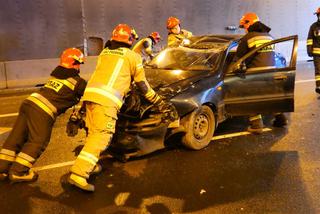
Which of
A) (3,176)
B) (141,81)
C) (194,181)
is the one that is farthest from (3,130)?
(194,181)

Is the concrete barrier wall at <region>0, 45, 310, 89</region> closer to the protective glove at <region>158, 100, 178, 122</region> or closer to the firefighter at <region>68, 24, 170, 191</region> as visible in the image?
the firefighter at <region>68, 24, 170, 191</region>

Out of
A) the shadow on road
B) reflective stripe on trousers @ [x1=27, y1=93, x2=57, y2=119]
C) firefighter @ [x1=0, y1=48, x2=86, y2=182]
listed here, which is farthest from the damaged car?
reflective stripe on trousers @ [x1=27, y1=93, x2=57, y2=119]

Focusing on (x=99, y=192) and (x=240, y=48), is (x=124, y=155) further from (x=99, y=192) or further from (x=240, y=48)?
(x=240, y=48)

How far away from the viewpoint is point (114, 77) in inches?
186

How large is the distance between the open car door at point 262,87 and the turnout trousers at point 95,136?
223 cm

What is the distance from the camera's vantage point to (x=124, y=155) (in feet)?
17.6

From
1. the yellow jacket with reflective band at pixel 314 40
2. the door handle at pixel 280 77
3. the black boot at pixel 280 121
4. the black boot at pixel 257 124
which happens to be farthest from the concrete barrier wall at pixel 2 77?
the yellow jacket with reflective band at pixel 314 40

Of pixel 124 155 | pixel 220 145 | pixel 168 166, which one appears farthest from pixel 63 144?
pixel 220 145

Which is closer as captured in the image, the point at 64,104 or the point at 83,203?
the point at 83,203

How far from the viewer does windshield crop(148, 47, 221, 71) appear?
638cm

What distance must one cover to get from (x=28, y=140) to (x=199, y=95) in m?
2.27

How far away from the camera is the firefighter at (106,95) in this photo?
15.0 feet

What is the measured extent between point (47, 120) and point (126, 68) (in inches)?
41.5

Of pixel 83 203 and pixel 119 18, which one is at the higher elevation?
pixel 119 18
